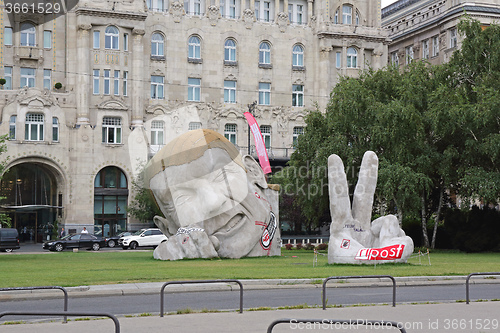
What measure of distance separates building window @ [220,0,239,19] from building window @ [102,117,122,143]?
16.4 meters

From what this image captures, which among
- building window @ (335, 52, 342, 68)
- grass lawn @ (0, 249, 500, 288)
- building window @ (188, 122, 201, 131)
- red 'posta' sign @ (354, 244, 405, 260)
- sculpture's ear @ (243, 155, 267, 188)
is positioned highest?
building window @ (335, 52, 342, 68)

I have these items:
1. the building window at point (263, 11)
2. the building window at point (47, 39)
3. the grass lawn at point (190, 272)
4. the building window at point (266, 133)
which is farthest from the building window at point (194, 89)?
the grass lawn at point (190, 272)

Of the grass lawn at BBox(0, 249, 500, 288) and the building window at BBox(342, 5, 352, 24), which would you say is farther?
the building window at BBox(342, 5, 352, 24)

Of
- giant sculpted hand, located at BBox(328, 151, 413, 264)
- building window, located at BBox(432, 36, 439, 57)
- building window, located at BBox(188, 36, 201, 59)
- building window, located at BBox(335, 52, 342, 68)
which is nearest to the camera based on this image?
giant sculpted hand, located at BBox(328, 151, 413, 264)

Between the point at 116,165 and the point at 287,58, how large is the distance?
22092 millimetres

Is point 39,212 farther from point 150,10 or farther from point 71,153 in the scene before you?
point 150,10

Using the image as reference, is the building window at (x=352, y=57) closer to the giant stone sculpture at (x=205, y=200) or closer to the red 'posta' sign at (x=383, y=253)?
the giant stone sculpture at (x=205, y=200)

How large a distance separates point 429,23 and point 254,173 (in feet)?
194

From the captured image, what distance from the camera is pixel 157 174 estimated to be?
3338 centimetres

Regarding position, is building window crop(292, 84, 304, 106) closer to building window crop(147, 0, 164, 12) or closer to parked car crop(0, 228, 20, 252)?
building window crop(147, 0, 164, 12)

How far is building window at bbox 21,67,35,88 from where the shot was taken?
2640 inches

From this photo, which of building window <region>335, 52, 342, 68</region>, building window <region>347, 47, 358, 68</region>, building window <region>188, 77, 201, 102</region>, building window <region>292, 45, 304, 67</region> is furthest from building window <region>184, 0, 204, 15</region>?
building window <region>347, 47, 358, 68</region>

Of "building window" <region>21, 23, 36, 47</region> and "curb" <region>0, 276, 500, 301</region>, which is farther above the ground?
"building window" <region>21, 23, 36, 47</region>

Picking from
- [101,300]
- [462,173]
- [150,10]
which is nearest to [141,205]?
[150,10]
